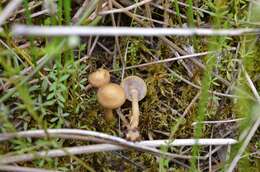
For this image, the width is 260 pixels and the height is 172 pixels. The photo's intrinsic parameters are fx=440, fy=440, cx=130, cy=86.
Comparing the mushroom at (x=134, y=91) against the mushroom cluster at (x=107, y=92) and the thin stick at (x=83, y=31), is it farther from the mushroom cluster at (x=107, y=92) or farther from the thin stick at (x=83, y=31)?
the thin stick at (x=83, y=31)

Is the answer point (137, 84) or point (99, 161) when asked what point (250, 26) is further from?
point (99, 161)

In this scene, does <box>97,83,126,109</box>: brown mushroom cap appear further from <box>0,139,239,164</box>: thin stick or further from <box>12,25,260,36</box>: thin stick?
<box>12,25,260,36</box>: thin stick

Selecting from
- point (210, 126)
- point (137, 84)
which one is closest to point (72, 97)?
point (137, 84)

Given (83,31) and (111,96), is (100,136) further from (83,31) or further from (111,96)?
(83,31)

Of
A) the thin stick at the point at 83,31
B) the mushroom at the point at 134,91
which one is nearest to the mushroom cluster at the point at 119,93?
the mushroom at the point at 134,91

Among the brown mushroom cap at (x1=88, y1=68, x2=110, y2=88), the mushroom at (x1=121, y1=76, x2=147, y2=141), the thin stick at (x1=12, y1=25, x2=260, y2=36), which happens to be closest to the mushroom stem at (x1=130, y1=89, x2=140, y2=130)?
the mushroom at (x1=121, y1=76, x2=147, y2=141)
